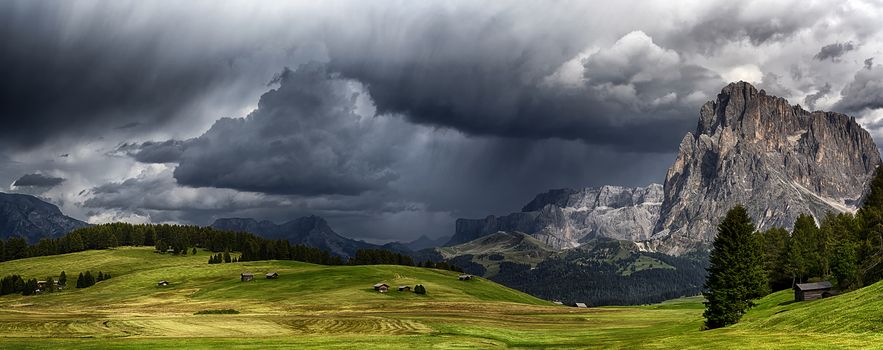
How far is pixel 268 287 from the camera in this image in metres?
190

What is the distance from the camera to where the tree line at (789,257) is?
81.2 m

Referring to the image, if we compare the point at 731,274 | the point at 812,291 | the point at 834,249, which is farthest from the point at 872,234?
the point at 731,274

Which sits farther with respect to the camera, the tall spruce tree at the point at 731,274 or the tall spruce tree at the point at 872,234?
the tall spruce tree at the point at 872,234

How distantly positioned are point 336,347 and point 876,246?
106937 mm

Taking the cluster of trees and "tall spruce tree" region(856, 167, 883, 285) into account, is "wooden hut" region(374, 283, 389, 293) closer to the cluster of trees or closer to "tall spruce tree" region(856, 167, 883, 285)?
the cluster of trees

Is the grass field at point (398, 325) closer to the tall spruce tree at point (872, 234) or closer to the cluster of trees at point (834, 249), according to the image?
the cluster of trees at point (834, 249)

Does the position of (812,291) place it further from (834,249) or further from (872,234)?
(872,234)

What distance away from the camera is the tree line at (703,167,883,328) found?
8125 centimetres

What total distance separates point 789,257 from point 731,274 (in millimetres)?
70706

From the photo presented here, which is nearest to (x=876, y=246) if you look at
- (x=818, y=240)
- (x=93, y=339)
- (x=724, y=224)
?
(x=818, y=240)

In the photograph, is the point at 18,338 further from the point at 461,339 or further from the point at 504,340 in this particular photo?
the point at 504,340

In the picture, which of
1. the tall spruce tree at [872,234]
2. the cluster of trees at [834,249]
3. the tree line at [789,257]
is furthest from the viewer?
the cluster of trees at [834,249]

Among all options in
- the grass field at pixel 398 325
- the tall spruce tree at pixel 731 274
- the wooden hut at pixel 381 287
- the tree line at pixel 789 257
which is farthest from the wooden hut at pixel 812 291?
the wooden hut at pixel 381 287

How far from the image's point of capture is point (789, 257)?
140000mm
